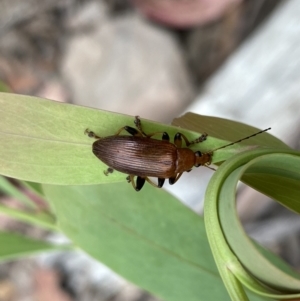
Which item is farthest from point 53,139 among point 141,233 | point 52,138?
point 141,233

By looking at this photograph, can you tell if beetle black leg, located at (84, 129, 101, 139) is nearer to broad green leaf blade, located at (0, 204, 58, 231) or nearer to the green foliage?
the green foliage

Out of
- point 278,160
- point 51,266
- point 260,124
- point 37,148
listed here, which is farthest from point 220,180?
point 51,266

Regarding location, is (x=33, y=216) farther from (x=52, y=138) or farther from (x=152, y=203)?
(x=52, y=138)

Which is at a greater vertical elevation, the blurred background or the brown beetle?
the blurred background

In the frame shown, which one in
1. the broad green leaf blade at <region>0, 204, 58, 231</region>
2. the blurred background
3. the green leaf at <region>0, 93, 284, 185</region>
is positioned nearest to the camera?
the green leaf at <region>0, 93, 284, 185</region>

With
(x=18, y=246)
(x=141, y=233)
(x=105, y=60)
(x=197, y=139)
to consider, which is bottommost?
(x=18, y=246)

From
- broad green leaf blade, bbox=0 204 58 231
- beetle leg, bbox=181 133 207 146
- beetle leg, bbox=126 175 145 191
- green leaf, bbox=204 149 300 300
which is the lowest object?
broad green leaf blade, bbox=0 204 58 231

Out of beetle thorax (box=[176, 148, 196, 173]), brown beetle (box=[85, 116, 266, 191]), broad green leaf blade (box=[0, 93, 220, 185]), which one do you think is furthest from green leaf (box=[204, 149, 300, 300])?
beetle thorax (box=[176, 148, 196, 173])
